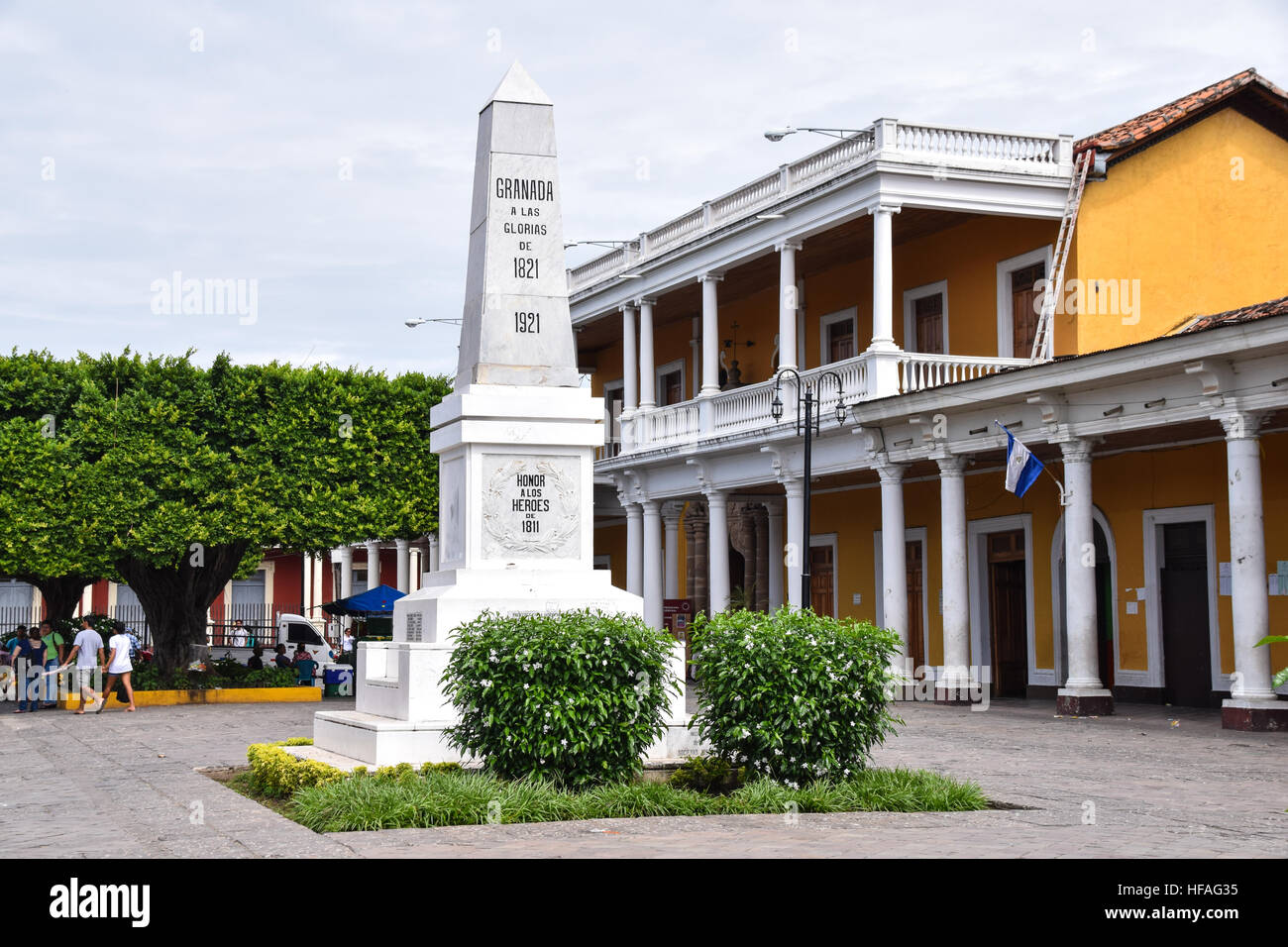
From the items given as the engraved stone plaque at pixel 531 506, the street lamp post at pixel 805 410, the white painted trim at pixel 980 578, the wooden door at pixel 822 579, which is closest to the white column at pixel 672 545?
the wooden door at pixel 822 579

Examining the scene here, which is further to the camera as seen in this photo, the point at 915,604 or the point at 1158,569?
the point at 915,604

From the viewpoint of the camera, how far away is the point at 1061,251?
887 inches

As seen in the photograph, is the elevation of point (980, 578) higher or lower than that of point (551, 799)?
higher

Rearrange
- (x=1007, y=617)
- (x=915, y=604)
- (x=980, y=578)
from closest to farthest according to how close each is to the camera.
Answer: (x=1007, y=617), (x=980, y=578), (x=915, y=604)

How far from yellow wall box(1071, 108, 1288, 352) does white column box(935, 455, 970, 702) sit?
2.96 metres

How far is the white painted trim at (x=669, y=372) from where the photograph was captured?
34219 mm

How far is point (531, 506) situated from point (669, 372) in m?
23.7

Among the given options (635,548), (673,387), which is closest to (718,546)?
(635,548)

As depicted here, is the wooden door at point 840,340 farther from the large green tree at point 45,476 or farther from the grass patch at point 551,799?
the grass patch at point 551,799

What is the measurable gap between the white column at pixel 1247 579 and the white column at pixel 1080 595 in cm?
247

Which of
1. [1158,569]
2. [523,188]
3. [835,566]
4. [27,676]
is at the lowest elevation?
[27,676]

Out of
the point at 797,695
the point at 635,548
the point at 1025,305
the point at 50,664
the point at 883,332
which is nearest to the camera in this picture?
the point at 797,695

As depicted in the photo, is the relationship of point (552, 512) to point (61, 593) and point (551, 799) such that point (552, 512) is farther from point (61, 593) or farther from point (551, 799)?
point (61, 593)
